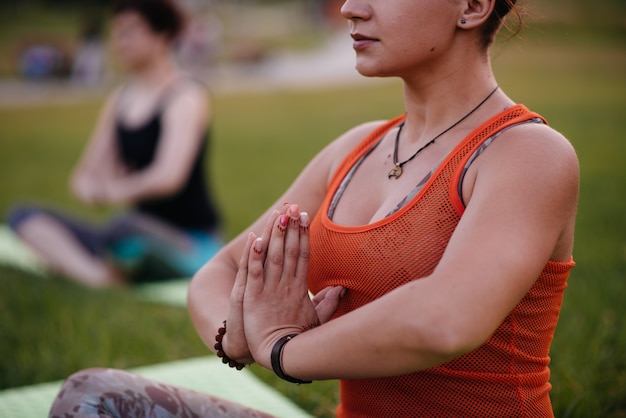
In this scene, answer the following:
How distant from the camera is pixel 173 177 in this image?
4887mm

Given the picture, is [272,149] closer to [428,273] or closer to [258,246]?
[258,246]

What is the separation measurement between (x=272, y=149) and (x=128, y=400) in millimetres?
9427

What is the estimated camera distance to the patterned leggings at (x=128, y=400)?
1815 millimetres

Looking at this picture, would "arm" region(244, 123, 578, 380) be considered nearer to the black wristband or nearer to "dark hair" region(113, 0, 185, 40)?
the black wristband

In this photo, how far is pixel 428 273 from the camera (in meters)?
1.60

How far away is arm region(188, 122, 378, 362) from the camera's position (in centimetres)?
197

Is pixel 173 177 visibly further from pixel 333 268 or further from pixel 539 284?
pixel 539 284

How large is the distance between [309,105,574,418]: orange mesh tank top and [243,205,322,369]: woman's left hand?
0.38ft

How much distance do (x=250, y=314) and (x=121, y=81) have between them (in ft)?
72.7

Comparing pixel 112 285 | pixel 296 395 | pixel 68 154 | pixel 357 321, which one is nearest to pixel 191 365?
pixel 296 395

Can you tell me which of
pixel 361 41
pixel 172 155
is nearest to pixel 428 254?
pixel 361 41

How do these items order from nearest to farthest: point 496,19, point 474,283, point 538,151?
point 474,283
point 538,151
point 496,19

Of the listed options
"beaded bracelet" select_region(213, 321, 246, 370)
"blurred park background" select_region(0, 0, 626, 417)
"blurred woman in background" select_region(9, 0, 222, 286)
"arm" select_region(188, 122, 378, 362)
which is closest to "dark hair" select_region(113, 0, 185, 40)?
"blurred woman in background" select_region(9, 0, 222, 286)

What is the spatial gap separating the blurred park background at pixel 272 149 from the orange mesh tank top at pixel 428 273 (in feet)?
2.01
